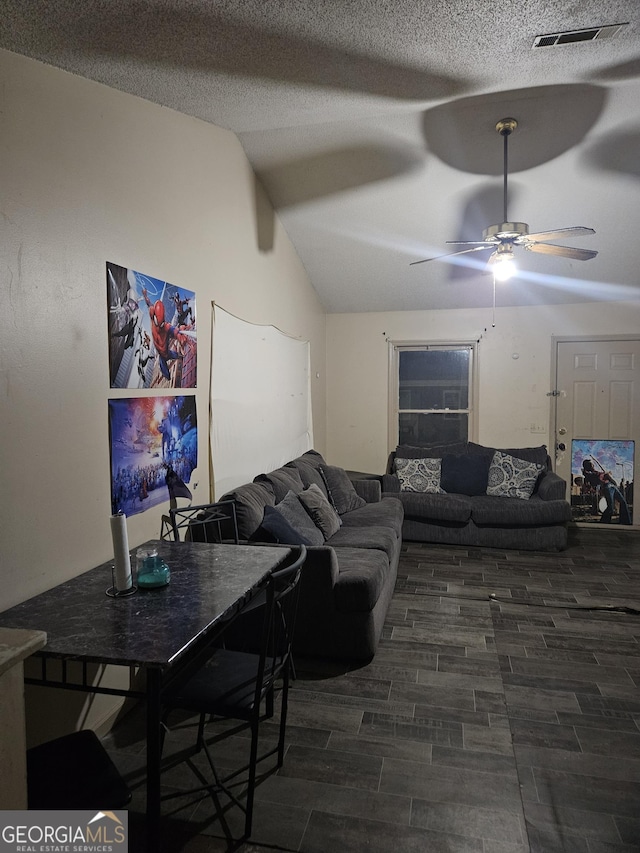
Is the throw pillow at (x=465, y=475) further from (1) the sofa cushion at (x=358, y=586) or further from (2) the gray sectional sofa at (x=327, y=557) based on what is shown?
(1) the sofa cushion at (x=358, y=586)

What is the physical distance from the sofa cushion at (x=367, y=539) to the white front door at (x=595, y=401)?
2.86m

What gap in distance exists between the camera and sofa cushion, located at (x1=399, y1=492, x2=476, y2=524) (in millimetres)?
5273

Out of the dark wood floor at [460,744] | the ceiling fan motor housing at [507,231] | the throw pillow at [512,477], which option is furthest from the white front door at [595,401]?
the ceiling fan motor housing at [507,231]

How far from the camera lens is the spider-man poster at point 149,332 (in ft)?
8.17

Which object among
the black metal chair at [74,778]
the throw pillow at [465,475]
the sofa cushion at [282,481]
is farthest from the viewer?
the throw pillow at [465,475]

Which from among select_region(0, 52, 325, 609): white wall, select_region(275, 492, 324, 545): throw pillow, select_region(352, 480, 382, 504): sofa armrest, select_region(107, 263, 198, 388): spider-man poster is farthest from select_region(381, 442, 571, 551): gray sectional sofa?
select_region(0, 52, 325, 609): white wall

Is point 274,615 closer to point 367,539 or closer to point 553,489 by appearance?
point 367,539

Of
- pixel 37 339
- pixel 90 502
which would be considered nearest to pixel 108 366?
pixel 37 339

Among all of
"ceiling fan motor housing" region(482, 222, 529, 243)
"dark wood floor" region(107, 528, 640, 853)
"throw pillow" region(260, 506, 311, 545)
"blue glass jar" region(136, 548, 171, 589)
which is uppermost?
"ceiling fan motor housing" region(482, 222, 529, 243)

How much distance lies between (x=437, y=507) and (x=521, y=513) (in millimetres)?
751

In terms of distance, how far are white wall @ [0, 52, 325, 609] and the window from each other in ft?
12.4

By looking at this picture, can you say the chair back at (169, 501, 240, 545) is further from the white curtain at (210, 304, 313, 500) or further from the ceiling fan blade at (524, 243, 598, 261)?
the ceiling fan blade at (524, 243, 598, 261)

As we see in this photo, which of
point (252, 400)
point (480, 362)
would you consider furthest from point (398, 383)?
point (252, 400)

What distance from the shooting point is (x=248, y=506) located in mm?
3254
